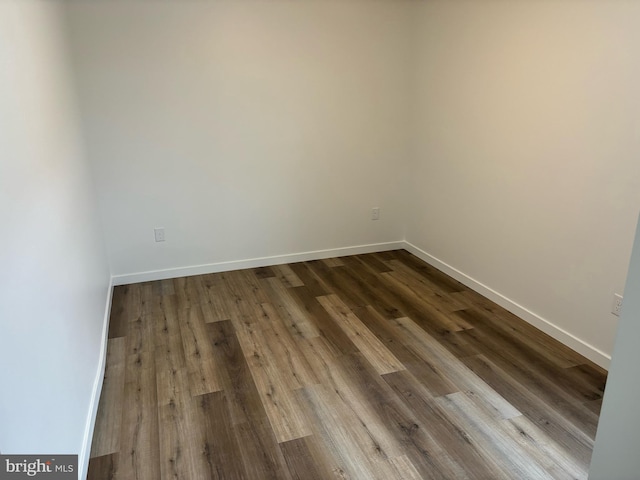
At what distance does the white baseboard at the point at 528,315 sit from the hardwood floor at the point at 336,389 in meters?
0.07

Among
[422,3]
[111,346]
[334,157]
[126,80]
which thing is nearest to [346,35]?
[422,3]

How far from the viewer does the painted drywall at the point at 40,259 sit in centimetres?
120

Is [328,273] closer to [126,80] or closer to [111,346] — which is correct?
[111,346]

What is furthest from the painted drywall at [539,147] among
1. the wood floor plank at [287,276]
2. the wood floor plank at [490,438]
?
the wood floor plank at [287,276]

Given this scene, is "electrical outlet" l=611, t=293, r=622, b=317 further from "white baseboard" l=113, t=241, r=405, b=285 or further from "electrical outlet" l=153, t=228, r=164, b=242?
"electrical outlet" l=153, t=228, r=164, b=242

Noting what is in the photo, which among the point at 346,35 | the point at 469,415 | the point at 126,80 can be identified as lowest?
the point at 469,415

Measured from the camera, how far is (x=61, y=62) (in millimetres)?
2580

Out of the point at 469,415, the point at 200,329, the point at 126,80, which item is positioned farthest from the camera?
the point at 126,80

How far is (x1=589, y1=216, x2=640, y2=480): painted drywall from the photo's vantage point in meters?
1.04

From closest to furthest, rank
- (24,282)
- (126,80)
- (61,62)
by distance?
(24,282), (61,62), (126,80)

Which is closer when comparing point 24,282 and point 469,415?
point 24,282

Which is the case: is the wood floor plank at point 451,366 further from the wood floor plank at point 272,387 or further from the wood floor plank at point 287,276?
the wood floor plank at point 287,276

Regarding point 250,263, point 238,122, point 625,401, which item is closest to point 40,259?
point 625,401

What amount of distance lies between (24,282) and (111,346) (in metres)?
1.56
